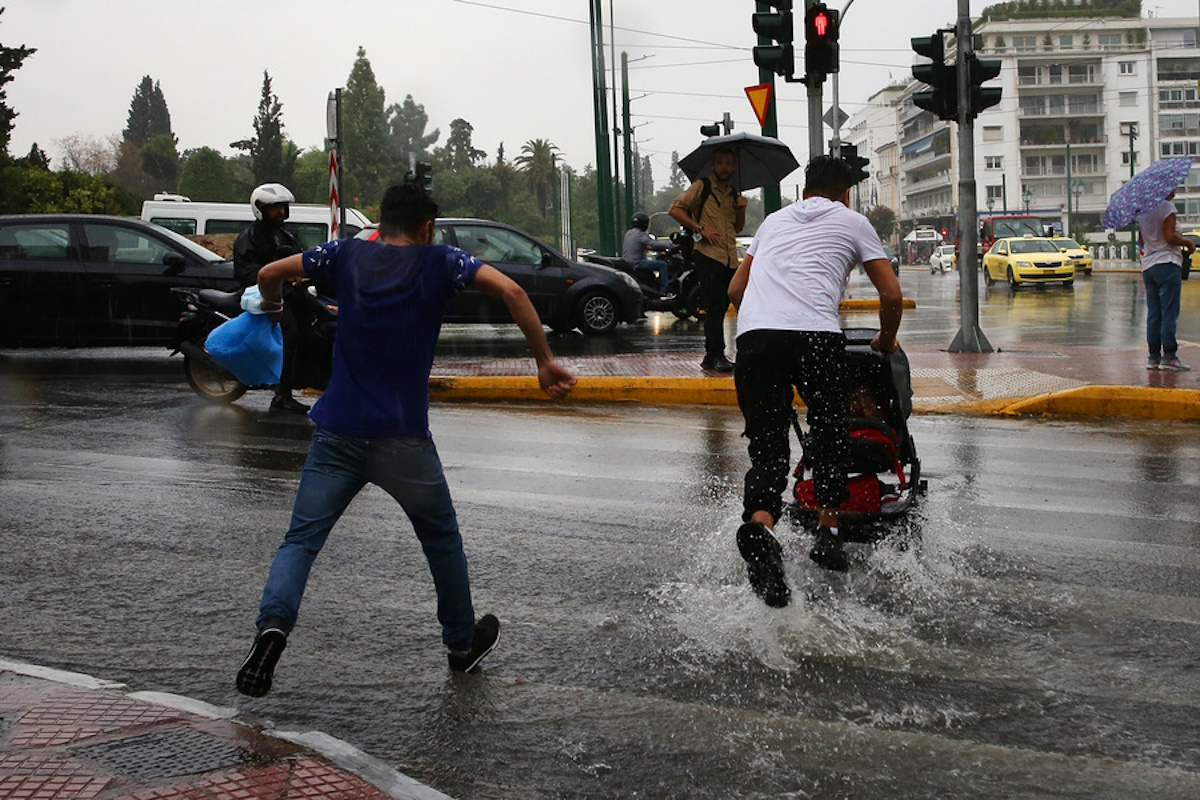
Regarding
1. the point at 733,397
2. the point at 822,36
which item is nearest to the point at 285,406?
the point at 733,397

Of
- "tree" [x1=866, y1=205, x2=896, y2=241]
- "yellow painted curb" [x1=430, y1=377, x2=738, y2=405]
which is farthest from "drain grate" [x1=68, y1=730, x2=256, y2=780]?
"tree" [x1=866, y1=205, x2=896, y2=241]

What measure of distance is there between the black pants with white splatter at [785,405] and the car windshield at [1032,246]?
115ft

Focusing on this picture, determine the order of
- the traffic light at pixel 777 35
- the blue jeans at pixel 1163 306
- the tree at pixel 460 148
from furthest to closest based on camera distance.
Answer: the tree at pixel 460 148
the traffic light at pixel 777 35
the blue jeans at pixel 1163 306

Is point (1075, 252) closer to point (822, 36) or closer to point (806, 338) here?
point (822, 36)

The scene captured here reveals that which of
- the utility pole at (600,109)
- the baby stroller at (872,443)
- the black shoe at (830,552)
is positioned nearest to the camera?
the black shoe at (830,552)

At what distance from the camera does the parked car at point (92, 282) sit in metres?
13.9

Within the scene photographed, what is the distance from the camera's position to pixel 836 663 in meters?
4.39

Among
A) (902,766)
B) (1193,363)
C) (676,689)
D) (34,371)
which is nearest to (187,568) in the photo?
(676,689)

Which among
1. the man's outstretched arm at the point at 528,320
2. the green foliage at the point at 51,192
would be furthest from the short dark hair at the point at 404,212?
the green foliage at the point at 51,192

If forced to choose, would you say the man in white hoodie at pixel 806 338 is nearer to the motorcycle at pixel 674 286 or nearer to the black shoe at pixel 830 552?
the black shoe at pixel 830 552

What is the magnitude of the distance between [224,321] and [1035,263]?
3033 cm

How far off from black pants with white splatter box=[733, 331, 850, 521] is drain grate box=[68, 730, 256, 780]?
231 cm

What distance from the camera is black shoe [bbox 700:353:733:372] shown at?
1227cm

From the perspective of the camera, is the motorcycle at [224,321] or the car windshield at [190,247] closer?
the motorcycle at [224,321]
